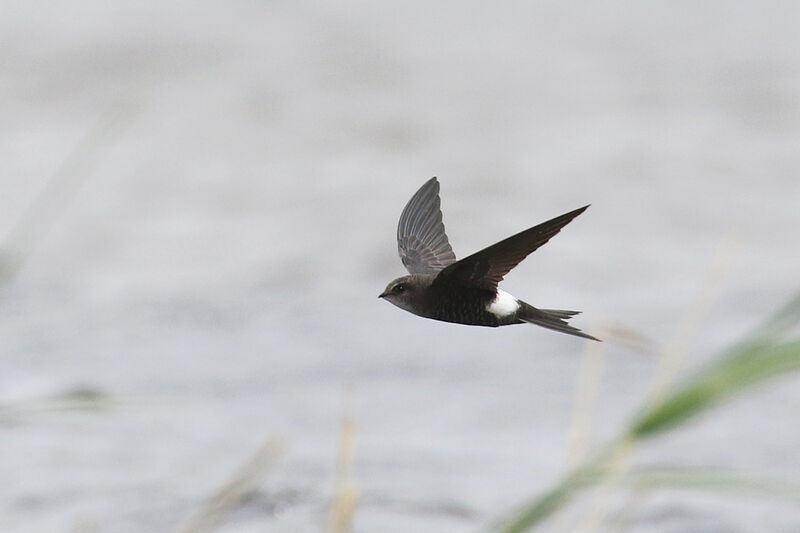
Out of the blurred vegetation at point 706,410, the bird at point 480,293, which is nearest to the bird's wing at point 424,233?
the bird at point 480,293

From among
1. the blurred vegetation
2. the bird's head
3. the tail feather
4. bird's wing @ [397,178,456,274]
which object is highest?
bird's wing @ [397,178,456,274]

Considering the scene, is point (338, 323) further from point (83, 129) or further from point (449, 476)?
point (83, 129)

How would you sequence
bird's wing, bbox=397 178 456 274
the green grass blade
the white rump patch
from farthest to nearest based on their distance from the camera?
bird's wing, bbox=397 178 456 274, the white rump patch, the green grass blade

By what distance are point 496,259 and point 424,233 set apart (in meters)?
0.52

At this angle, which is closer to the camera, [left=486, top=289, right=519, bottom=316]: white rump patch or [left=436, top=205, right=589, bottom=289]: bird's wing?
[left=436, top=205, right=589, bottom=289]: bird's wing

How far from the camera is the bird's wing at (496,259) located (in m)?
1.51

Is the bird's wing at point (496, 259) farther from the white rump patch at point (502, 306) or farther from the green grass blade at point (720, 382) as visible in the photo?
the green grass blade at point (720, 382)

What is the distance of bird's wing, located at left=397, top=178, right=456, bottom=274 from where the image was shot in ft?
6.87

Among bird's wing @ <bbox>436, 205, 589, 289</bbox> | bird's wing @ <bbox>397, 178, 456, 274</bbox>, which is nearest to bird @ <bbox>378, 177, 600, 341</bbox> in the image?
bird's wing @ <bbox>436, 205, 589, 289</bbox>

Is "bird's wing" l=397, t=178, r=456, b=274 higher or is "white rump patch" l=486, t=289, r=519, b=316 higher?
"bird's wing" l=397, t=178, r=456, b=274

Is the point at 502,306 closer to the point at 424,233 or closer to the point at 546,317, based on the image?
the point at 546,317

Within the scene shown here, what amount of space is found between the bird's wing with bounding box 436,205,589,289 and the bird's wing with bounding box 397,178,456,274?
382mm

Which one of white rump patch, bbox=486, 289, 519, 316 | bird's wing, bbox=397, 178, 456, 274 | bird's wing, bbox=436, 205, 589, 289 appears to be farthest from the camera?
bird's wing, bbox=397, 178, 456, 274

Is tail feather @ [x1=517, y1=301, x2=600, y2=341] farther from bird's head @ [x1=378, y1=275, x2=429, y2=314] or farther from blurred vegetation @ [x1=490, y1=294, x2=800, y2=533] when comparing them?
blurred vegetation @ [x1=490, y1=294, x2=800, y2=533]
